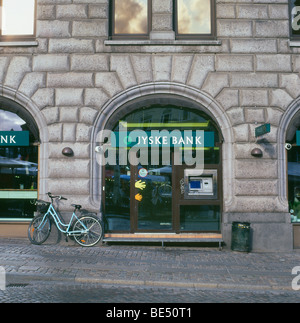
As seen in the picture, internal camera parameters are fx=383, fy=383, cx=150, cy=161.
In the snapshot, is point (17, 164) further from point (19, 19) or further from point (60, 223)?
point (19, 19)

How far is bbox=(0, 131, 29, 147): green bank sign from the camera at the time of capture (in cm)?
1133

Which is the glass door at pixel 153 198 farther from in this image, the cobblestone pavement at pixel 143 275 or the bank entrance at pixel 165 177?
the cobblestone pavement at pixel 143 275

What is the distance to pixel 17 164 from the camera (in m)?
11.5

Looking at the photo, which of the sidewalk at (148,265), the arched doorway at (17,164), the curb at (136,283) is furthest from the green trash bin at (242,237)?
the arched doorway at (17,164)

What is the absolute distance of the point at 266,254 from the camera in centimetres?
1000

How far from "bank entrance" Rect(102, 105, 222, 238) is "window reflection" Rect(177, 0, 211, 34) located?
2374mm

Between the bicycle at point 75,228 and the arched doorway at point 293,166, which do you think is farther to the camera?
the arched doorway at point 293,166

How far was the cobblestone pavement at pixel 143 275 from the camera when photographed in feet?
20.9

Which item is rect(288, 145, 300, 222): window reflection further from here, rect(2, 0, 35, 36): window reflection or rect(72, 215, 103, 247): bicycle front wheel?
rect(2, 0, 35, 36): window reflection

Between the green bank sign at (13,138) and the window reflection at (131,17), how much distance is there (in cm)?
416

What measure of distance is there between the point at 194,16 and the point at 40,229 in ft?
25.1

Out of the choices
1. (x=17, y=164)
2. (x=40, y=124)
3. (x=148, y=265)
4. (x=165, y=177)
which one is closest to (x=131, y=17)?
(x=40, y=124)

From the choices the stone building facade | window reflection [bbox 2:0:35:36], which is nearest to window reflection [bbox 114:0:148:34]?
the stone building facade

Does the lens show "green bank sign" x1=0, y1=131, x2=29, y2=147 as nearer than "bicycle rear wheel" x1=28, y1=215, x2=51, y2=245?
No
